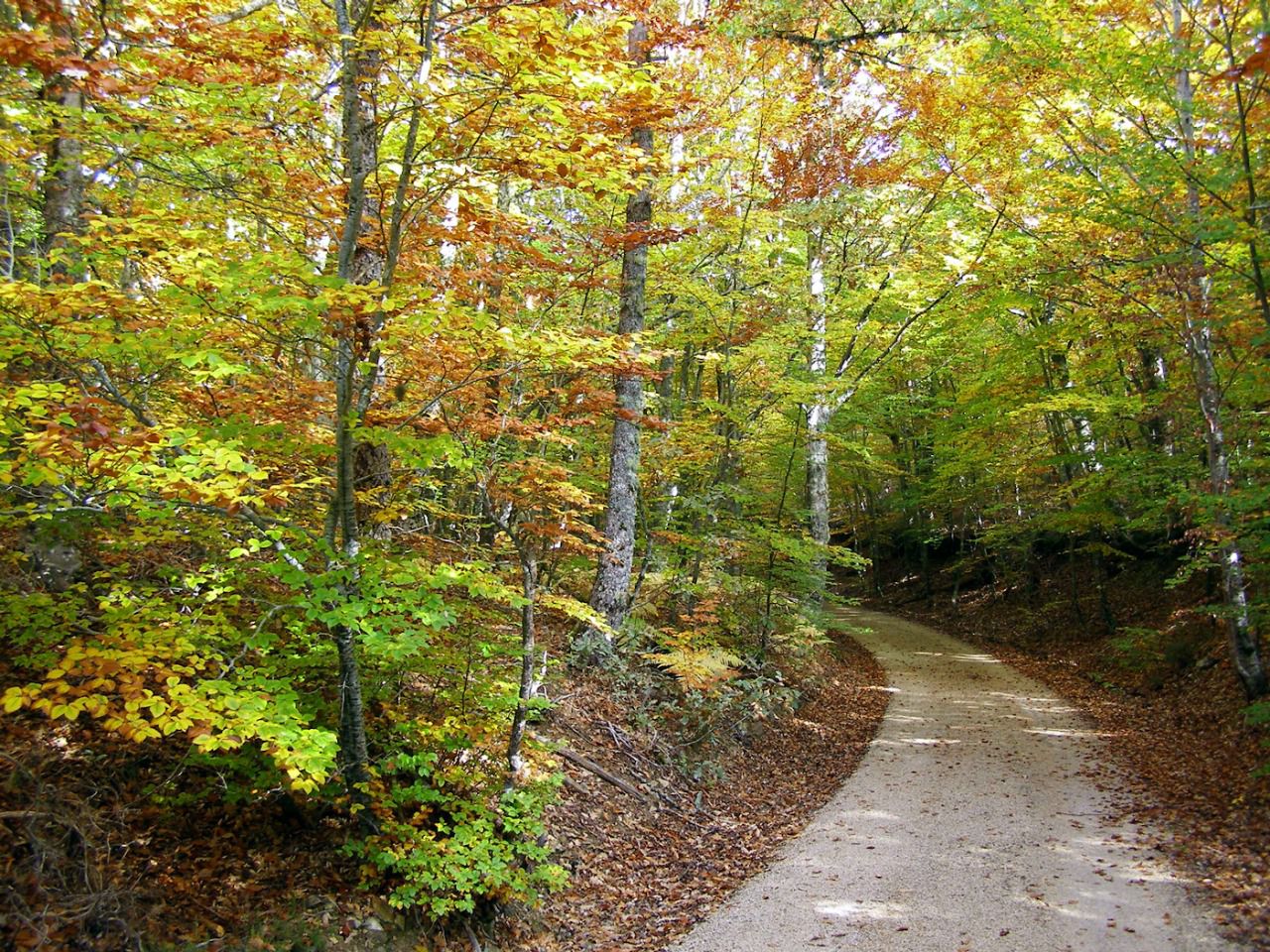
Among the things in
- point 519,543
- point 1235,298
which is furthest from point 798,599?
point 519,543

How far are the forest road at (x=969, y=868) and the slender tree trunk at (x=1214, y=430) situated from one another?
2.14m

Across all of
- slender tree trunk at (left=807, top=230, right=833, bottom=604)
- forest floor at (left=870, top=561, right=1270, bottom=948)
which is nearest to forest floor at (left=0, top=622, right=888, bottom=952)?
forest floor at (left=870, top=561, right=1270, bottom=948)

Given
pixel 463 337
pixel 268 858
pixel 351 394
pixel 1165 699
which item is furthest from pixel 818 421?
pixel 268 858

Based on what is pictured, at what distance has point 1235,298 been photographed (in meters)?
7.86

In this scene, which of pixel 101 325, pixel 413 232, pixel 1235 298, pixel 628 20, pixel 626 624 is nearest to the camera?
pixel 101 325

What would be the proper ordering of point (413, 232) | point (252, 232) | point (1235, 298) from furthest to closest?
point (252, 232)
point (1235, 298)
point (413, 232)

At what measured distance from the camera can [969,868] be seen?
6.31 m

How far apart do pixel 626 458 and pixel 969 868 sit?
237 inches

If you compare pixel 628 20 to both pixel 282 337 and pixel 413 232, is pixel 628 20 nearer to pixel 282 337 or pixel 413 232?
pixel 413 232

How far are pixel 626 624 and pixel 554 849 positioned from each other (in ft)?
12.4

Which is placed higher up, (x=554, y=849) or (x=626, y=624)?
(x=626, y=624)

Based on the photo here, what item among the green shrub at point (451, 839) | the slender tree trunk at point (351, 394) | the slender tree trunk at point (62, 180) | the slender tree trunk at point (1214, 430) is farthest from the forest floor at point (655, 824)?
the slender tree trunk at point (62, 180)

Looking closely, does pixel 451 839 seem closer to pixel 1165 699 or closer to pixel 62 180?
pixel 62 180

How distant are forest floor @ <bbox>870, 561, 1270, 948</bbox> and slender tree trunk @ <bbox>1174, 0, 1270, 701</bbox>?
0.51 metres
